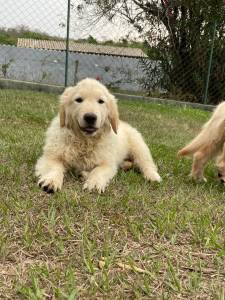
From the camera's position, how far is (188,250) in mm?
2502

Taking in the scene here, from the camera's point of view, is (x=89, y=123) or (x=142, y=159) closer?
(x=89, y=123)

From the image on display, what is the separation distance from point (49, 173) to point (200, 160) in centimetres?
154

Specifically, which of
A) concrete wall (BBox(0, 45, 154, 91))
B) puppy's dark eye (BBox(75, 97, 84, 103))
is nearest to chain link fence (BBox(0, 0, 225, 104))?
concrete wall (BBox(0, 45, 154, 91))

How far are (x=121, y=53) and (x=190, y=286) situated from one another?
10.1 meters

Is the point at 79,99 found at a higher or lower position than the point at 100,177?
higher

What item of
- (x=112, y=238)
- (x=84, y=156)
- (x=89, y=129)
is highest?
(x=89, y=129)

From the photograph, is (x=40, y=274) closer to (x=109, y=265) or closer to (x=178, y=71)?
(x=109, y=265)

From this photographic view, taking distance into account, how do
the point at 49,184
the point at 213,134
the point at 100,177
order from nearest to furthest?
1. the point at 49,184
2. the point at 100,177
3. the point at 213,134

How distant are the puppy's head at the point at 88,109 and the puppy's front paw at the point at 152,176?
464 mm

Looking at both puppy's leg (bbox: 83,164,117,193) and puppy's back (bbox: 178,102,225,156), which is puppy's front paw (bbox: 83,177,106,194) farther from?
puppy's back (bbox: 178,102,225,156)

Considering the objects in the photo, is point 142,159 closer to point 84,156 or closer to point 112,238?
point 84,156

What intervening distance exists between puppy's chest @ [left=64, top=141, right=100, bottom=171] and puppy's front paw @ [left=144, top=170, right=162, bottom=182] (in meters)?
0.45

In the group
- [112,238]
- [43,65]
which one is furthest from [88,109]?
[43,65]

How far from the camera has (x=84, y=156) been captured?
3.94m
